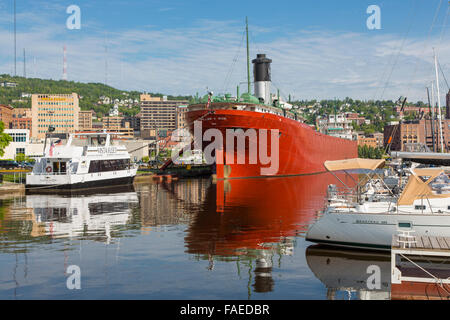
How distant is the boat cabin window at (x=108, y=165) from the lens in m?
39.7

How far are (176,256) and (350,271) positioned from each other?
520 cm

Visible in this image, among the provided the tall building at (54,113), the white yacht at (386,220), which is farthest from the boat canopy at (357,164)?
the tall building at (54,113)

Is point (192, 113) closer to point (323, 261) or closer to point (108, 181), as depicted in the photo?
point (108, 181)

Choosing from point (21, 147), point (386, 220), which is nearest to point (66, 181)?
point (386, 220)

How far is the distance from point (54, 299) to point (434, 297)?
8.37m

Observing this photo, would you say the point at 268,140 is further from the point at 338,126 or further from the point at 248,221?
the point at 338,126

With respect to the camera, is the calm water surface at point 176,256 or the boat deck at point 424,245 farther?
the boat deck at point 424,245

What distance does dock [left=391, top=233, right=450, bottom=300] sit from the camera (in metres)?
10.4

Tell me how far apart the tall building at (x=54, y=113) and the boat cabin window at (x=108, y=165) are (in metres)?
152

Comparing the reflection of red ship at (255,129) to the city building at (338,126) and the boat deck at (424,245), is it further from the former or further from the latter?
the city building at (338,126)

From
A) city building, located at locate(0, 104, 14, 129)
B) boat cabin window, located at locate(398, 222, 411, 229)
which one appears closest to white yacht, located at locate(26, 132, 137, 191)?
boat cabin window, located at locate(398, 222, 411, 229)

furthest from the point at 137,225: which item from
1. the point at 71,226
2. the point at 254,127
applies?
the point at 254,127

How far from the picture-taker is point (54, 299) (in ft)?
32.5

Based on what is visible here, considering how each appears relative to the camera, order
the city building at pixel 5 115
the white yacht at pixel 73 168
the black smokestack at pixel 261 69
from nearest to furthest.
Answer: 1. the white yacht at pixel 73 168
2. the black smokestack at pixel 261 69
3. the city building at pixel 5 115
